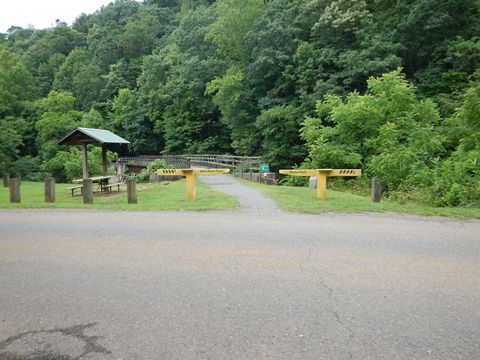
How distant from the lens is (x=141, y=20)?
65.4 metres

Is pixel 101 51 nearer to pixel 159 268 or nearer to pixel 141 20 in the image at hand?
pixel 141 20

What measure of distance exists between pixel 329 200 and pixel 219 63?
3113cm

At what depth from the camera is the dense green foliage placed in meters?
15.0

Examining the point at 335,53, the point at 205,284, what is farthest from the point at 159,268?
the point at 335,53

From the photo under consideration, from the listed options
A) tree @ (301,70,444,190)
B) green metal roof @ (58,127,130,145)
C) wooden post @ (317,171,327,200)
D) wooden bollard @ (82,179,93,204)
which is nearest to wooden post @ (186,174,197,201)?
wooden bollard @ (82,179,93,204)

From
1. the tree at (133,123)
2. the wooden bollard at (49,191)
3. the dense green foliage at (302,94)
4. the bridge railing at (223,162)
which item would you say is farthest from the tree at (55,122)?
the wooden bollard at (49,191)

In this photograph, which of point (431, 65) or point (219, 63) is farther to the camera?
point (219, 63)

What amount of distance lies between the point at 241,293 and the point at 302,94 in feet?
74.0

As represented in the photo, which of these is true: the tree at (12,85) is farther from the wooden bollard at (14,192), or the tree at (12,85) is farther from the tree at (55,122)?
the wooden bollard at (14,192)

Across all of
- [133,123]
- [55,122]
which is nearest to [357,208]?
[55,122]

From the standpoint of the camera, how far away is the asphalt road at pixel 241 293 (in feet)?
9.32

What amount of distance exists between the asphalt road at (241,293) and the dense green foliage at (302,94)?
608 centimetres

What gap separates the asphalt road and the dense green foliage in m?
6.08

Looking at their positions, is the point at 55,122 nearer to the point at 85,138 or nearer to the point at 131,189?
the point at 85,138
